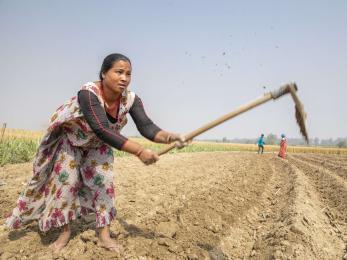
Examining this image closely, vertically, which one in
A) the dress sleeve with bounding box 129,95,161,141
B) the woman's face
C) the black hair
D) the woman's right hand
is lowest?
the woman's right hand

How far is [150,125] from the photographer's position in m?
3.01

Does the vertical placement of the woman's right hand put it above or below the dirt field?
above

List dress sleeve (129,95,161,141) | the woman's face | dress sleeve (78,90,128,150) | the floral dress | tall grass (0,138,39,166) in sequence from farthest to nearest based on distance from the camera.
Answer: tall grass (0,138,39,166) → dress sleeve (129,95,161,141) → the floral dress → the woman's face → dress sleeve (78,90,128,150)

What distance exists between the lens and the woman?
A: 2.71 m

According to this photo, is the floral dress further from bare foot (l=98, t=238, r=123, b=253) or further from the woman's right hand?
the woman's right hand

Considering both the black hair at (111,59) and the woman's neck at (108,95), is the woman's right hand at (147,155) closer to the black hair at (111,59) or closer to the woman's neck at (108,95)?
the woman's neck at (108,95)

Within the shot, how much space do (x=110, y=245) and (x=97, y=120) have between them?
1048 millimetres

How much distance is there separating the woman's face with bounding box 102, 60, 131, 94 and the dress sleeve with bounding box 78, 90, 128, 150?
157 millimetres

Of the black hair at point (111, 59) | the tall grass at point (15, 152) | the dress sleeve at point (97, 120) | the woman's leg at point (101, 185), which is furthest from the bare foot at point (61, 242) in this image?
the tall grass at point (15, 152)

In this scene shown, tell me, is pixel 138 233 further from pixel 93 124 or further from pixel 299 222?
pixel 299 222

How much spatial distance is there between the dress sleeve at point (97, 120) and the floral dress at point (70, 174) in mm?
191

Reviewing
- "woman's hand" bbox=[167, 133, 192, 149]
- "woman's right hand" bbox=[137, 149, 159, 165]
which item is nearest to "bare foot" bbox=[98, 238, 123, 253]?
"woman's right hand" bbox=[137, 149, 159, 165]

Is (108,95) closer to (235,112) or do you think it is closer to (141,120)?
(141,120)

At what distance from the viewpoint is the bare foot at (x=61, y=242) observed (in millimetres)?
2864
